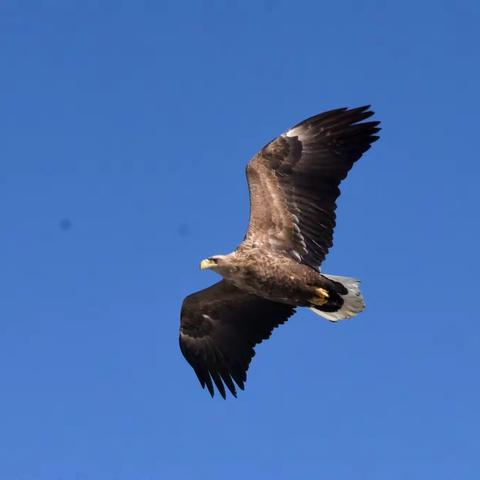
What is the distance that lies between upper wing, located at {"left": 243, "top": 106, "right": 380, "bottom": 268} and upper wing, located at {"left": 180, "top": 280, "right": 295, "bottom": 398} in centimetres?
116

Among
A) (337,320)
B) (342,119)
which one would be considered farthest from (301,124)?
(337,320)

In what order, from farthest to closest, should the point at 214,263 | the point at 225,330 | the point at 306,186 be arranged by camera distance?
the point at 225,330
the point at 306,186
the point at 214,263

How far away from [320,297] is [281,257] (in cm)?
75

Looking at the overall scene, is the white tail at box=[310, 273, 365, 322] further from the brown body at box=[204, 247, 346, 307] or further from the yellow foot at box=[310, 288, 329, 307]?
the yellow foot at box=[310, 288, 329, 307]

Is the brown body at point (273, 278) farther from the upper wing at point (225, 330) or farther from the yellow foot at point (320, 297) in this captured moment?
the upper wing at point (225, 330)

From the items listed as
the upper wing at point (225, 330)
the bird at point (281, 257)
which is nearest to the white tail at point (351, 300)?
the bird at point (281, 257)

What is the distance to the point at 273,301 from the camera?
52.2ft

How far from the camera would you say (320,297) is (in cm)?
1501

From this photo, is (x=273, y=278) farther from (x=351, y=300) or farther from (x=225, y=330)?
(x=225, y=330)

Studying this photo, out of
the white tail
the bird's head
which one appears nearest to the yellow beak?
the bird's head

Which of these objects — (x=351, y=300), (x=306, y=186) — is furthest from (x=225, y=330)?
(x=306, y=186)

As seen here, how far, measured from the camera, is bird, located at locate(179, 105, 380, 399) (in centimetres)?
1491

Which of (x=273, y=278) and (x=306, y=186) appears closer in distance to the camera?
(x=273, y=278)

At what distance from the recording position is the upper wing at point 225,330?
53.7ft
